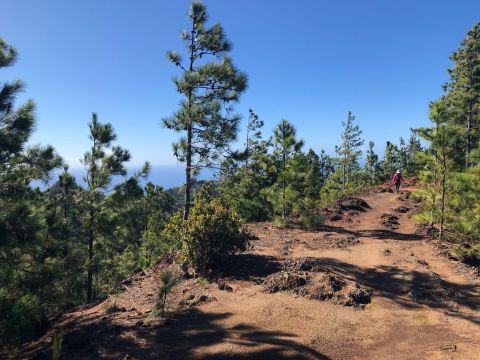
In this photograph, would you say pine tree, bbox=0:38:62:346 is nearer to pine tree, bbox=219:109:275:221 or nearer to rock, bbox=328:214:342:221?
pine tree, bbox=219:109:275:221

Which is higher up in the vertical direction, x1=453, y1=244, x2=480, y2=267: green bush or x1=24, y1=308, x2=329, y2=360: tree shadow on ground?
x1=453, y1=244, x2=480, y2=267: green bush

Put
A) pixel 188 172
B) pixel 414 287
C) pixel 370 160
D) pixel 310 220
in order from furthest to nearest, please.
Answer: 1. pixel 370 160
2. pixel 310 220
3. pixel 188 172
4. pixel 414 287

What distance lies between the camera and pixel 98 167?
17.9 m

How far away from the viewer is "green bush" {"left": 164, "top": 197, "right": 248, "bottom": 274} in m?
11.9

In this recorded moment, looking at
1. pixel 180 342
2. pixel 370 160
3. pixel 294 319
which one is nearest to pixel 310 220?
pixel 294 319

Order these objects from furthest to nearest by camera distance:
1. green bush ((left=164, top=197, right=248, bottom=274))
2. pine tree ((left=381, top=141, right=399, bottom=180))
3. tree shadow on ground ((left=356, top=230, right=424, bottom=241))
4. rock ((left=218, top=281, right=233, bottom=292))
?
pine tree ((left=381, top=141, right=399, bottom=180)) < tree shadow on ground ((left=356, top=230, right=424, bottom=241)) < green bush ((left=164, top=197, right=248, bottom=274)) < rock ((left=218, top=281, right=233, bottom=292))

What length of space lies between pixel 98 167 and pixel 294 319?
1281 centimetres

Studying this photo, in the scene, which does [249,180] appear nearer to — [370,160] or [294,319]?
[294,319]

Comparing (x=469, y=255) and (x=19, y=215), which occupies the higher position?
(x=19, y=215)

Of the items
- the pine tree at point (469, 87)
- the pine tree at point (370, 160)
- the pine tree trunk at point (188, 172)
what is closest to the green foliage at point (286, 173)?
the pine tree trunk at point (188, 172)

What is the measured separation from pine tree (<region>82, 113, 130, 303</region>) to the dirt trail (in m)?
5.34

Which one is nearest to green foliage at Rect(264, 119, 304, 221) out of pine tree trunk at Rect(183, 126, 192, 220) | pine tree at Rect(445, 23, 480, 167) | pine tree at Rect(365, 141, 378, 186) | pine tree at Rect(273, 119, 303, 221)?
pine tree at Rect(273, 119, 303, 221)

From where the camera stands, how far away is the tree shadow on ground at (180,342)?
729 centimetres

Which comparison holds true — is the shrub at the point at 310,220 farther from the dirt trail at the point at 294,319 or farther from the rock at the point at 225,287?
the rock at the point at 225,287
